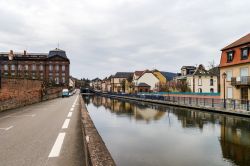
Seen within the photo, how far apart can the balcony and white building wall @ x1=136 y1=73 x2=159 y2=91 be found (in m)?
59.7

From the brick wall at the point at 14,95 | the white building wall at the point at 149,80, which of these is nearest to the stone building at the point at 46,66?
the white building wall at the point at 149,80

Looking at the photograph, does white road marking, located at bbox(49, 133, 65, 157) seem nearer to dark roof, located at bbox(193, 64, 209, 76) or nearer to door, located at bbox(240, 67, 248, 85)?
door, located at bbox(240, 67, 248, 85)

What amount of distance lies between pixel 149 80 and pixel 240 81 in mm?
62721

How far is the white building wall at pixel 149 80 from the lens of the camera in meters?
93.4

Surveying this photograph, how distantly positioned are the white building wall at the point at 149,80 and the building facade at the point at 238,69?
2276 inches

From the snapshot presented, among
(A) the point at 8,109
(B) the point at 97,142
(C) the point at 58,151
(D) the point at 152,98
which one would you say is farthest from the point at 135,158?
(D) the point at 152,98

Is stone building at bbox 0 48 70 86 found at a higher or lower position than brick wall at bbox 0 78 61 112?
higher

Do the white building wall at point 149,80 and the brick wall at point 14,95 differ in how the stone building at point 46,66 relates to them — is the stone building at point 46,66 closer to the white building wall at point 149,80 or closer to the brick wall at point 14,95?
the white building wall at point 149,80

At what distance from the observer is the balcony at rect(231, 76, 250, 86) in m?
30.5

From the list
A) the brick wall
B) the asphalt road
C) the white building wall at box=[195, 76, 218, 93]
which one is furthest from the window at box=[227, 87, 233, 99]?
the white building wall at box=[195, 76, 218, 93]

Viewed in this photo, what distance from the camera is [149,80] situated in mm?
94000

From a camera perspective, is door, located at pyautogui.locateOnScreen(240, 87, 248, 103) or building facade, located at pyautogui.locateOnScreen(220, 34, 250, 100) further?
door, located at pyautogui.locateOnScreen(240, 87, 248, 103)

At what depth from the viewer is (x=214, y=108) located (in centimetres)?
2712

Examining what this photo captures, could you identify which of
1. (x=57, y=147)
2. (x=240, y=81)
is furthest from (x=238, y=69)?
(x=57, y=147)
